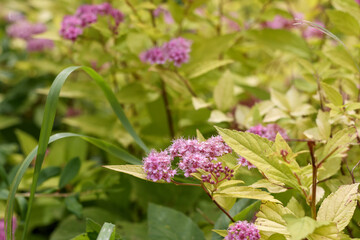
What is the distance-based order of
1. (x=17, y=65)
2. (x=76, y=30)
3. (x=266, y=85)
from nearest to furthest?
(x=76, y=30) < (x=266, y=85) < (x=17, y=65)

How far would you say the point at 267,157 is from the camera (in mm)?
553

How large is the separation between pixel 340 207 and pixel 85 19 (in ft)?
2.20

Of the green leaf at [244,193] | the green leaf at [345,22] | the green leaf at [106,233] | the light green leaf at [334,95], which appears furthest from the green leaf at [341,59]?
the green leaf at [106,233]

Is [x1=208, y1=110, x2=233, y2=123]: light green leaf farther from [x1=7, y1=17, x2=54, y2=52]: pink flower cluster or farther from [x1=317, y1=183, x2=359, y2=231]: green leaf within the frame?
[x1=7, y1=17, x2=54, y2=52]: pink flower cluster

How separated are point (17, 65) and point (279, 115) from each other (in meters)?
1.17

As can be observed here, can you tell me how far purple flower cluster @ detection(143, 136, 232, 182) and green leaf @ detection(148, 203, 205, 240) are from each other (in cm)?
21

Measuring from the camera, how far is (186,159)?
569 millimetres

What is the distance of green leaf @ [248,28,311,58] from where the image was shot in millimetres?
1048

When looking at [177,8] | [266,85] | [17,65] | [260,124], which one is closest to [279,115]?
[260,124]

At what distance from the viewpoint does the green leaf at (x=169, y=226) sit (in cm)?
74

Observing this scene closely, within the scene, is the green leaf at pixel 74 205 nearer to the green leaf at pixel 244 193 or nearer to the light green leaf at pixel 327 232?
the green leaf at pixel 244 193

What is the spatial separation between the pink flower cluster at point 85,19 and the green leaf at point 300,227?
65cm

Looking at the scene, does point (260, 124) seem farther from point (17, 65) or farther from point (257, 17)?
point (17, 65)

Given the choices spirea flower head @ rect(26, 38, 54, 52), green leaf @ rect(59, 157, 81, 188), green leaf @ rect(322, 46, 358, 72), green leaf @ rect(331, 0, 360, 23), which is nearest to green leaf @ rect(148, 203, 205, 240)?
green leaf @ rect(59, 157, 81, 188)
